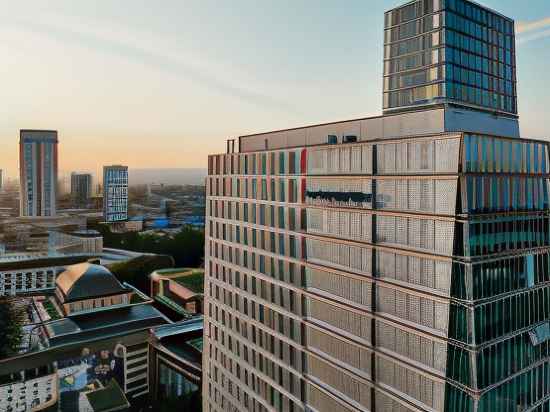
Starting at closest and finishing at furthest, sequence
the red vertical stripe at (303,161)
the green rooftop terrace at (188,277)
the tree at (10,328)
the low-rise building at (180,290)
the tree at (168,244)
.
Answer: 1. the red vertical stripe at (303,161)
2. the tree at (10,328)
3. the low-rise building at (180,290)
4. the green rooftop terrace at (188,277)
5. the tree at (168,244)

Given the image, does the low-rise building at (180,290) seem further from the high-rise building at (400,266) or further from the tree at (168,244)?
the high-rise building at (400,266)

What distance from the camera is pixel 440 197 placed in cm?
2486

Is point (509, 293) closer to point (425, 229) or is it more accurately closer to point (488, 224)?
point (488, 224)

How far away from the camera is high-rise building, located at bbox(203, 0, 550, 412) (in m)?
24.4

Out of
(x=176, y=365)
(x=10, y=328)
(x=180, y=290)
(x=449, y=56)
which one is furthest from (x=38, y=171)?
(x=449, y=56)

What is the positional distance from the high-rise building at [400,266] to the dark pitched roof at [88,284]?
211 feet


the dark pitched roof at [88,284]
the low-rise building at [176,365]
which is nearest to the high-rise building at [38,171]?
the dark pitched roof at [88,284]

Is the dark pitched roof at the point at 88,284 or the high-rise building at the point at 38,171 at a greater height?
the high-rise building at the point at 38,171

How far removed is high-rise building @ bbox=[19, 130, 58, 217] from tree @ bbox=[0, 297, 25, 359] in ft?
257

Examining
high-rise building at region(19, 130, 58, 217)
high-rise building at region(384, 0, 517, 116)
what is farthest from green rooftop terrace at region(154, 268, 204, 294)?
high-rise building at region(19, 130, 58, 217)

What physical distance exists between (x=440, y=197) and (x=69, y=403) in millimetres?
71566

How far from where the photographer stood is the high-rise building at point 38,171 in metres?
164

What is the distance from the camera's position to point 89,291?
9738cm

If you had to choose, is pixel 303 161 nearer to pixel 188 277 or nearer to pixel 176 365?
pixel 176 365
